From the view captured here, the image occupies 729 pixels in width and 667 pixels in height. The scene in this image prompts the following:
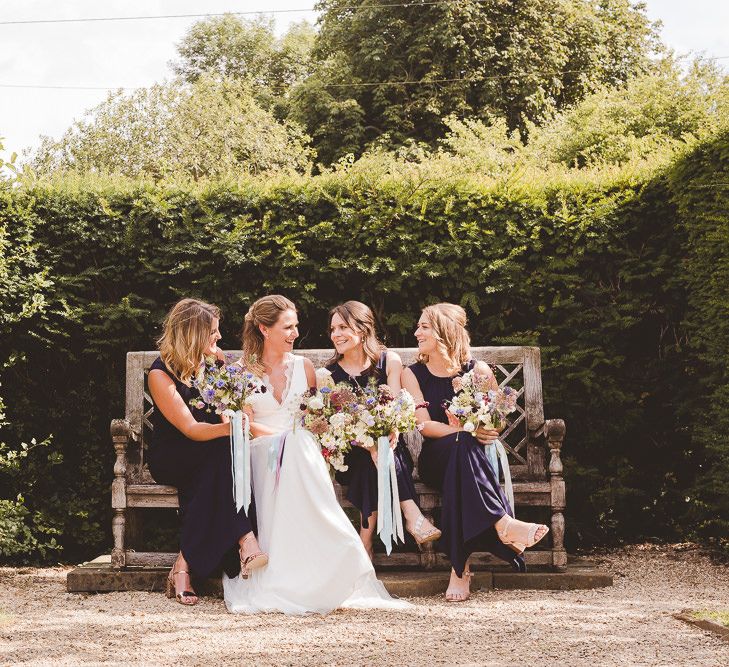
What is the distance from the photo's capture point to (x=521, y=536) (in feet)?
17.3

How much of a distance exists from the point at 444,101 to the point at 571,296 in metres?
19.6

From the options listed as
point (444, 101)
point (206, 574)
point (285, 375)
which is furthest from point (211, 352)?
point (444, 101)

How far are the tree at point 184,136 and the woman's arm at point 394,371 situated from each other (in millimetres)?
21298

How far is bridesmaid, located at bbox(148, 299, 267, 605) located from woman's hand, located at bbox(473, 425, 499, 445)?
1415mm

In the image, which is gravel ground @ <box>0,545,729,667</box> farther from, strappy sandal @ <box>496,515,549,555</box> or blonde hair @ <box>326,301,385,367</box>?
blonde hair @ <box>326,301,385,367</box>

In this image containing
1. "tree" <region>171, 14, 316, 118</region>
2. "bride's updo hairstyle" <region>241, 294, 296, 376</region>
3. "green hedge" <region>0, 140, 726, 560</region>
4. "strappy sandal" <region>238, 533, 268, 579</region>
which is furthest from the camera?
"tree" <region>171, 14, 316, 118</region>

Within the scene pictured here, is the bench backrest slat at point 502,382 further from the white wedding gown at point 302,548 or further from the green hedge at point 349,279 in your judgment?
the white wedding gown at point 302,548

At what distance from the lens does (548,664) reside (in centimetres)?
382

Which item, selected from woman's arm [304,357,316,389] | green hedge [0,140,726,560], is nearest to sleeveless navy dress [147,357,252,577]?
woman's arm [304,357,316,389]

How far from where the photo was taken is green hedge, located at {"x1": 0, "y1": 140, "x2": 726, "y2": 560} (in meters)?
Result: 6.97

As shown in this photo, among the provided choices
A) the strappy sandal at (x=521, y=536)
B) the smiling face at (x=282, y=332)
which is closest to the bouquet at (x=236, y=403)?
the smiling face at (x=282, y=332)

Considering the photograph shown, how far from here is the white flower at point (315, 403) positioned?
17.3 ft

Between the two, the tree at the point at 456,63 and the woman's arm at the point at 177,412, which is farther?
the tree at the point at 456,63

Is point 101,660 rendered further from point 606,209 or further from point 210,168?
point 210,168
